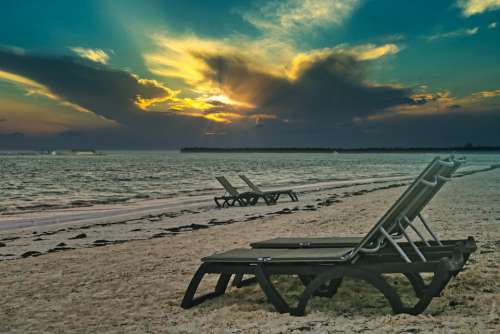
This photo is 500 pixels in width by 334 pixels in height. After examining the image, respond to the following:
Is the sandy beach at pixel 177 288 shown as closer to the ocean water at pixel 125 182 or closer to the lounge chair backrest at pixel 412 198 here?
the lounge chair backrest at pixel 412 198

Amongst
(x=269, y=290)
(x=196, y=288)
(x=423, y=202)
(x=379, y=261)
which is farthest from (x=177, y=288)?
(x=423, y=202)

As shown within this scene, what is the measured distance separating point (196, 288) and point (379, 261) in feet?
5.97

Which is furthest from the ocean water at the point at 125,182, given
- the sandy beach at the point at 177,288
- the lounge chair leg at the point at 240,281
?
the lounge chair leg at the point at 240,281

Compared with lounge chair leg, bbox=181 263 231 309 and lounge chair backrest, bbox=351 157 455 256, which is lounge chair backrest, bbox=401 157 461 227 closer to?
lounge chair backrest, bbox=351 157 455 256

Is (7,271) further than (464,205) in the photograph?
No

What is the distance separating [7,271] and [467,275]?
21.1 feet

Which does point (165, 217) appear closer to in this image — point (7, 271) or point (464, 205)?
point (7, 271)

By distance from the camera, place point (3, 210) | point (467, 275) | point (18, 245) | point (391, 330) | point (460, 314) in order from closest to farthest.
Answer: point (391, 330), point (460, 314), point (467, 275), point (18, 245), point (3, 210)

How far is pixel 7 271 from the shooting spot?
725 cm

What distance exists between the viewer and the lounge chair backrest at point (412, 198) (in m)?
3.98

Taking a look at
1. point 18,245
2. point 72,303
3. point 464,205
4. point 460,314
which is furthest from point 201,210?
point 460,314

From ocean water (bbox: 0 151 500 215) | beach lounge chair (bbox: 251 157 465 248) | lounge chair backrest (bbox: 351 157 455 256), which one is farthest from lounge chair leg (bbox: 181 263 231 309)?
ocean water (bbox: 0 151 500 215)

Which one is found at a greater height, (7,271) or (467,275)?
(467,275)

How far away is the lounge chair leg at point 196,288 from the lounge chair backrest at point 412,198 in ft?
4.93
